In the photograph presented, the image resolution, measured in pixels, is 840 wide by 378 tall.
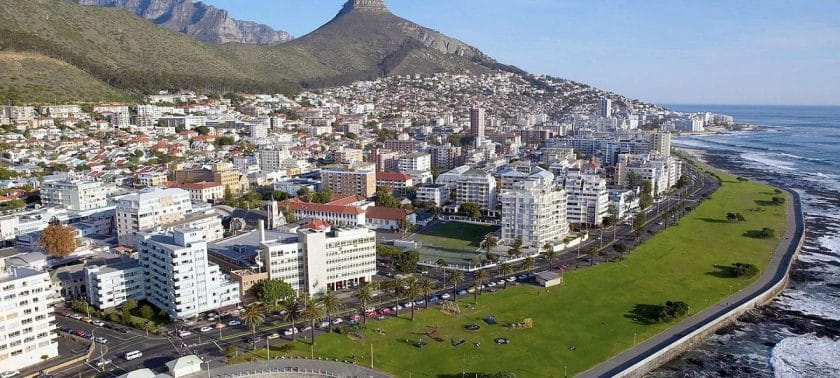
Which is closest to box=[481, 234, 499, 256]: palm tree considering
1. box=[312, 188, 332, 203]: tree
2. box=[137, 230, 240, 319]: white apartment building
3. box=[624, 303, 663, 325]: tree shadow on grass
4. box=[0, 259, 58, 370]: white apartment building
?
box=[624, 303, 663, 325]: tree shadow on grass

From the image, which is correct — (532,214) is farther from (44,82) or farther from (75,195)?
(44,82)

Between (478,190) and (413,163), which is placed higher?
(413,163)

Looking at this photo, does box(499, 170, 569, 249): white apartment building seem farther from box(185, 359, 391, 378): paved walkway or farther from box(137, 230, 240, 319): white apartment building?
box(185, 359, 391, 378): paved walkway

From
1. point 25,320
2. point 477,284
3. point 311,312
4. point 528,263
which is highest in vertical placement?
point 25,320

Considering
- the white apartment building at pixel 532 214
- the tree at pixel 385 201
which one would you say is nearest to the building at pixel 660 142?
the tree at pixel 385 201

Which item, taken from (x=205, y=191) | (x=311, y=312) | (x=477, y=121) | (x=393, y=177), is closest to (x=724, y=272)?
(x=311, y=312)

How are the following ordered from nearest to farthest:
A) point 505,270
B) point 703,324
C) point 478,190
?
point 703,324 < point 505,270 < point 478,190

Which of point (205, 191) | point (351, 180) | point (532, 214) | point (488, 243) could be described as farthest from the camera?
point (351, 180)
